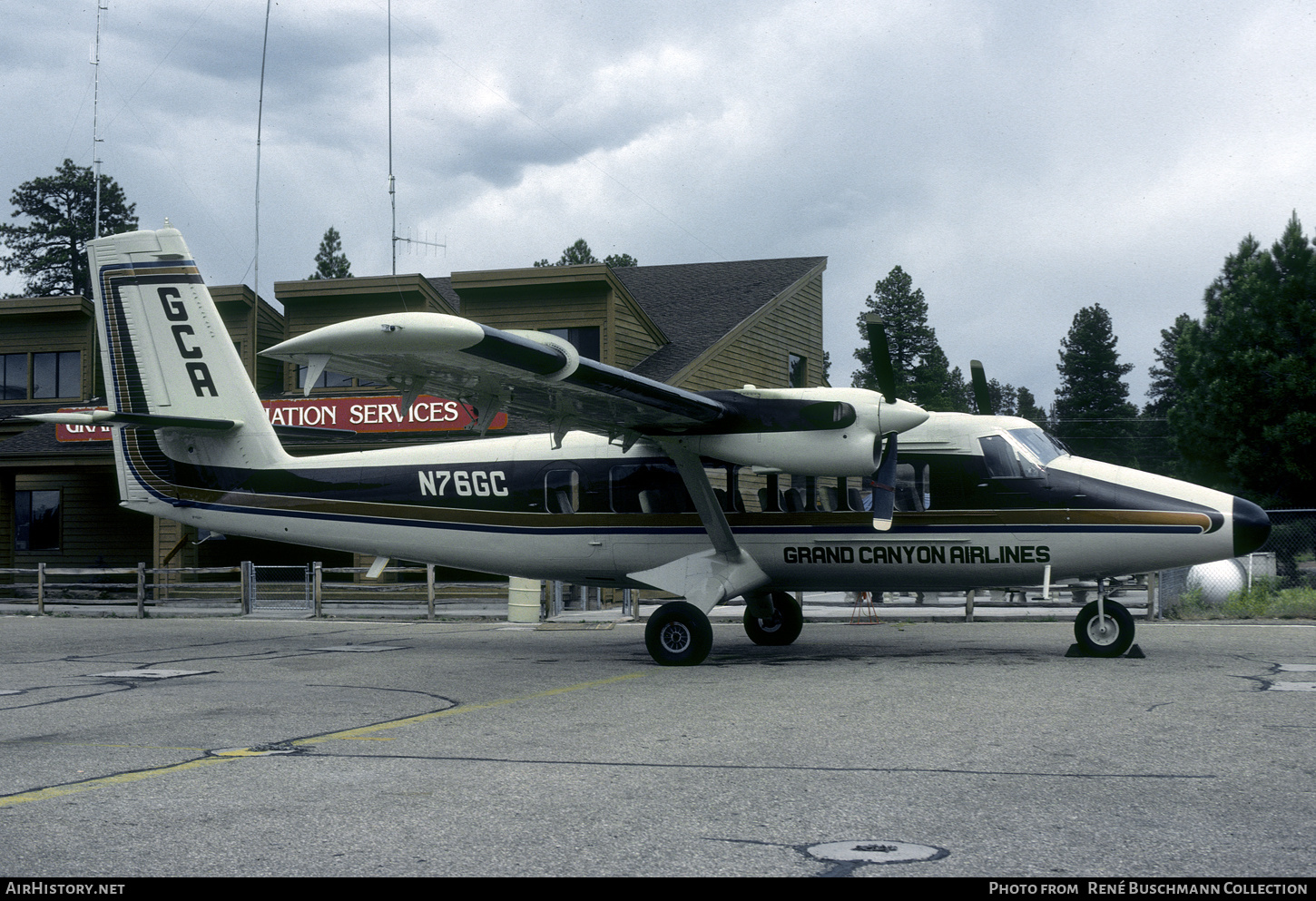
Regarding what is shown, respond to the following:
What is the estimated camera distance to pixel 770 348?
28828 mm

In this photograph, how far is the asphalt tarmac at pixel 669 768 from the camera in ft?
14.6

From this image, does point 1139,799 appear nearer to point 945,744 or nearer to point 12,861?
point 945,744

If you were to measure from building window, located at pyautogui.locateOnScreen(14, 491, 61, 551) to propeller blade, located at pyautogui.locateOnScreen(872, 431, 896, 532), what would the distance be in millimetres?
26792

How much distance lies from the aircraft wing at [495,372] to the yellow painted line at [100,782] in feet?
10.5

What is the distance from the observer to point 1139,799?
5.38 metres

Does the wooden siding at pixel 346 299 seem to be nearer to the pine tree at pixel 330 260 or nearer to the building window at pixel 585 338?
the building window at pixel 585 338

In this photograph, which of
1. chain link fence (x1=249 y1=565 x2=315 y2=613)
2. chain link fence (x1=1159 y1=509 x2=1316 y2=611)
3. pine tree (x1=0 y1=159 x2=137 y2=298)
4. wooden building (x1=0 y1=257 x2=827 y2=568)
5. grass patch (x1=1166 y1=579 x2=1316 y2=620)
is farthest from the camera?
pine tree (x1=0 y1=159 x2=137 y2=298)

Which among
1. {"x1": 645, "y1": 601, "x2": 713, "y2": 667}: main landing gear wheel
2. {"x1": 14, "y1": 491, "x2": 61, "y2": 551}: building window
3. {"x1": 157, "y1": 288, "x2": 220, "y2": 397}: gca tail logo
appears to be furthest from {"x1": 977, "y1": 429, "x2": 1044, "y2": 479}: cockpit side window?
{"x1": 14, "y1": 491, "x2": 61, "y2": 551}: building window

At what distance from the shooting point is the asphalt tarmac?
444cm

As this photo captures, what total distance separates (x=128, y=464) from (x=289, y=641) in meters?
3.44

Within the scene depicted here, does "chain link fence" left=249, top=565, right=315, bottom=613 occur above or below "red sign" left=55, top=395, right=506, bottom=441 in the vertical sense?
below

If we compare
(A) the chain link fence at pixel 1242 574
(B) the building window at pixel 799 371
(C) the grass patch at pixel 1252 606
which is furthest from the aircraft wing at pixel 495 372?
(B) the building window at pixel 799 371

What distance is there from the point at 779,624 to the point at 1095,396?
2936 inches

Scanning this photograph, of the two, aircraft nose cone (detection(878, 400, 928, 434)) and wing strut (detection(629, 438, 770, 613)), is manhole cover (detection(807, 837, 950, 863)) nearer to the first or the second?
aircraft nose cone (detection(878, 400, 928, 434))
